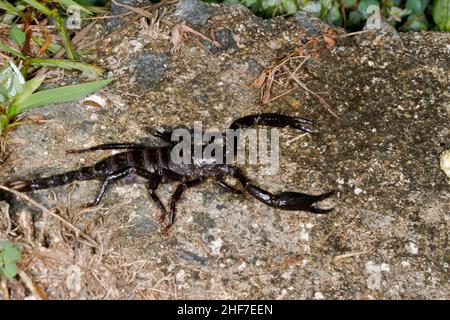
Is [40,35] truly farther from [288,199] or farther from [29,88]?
[288,199]

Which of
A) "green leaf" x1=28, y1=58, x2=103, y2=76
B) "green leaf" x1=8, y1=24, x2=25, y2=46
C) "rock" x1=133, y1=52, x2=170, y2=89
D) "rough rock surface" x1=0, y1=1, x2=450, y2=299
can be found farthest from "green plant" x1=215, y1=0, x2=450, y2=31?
"green leaf" x1=8, y1=24, x2=25, y2=46

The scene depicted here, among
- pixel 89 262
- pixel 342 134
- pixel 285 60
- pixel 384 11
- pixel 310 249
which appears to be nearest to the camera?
pixel 89 262

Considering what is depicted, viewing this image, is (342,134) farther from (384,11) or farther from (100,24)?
(100,24)

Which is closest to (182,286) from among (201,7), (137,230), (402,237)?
(137,230)

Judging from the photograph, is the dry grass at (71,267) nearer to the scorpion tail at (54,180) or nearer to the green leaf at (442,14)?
the scorpion tail at (54,180)

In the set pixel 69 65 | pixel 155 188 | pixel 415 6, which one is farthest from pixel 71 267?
pixel 415 6

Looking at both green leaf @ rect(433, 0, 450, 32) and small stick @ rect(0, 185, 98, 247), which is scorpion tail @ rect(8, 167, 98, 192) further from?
green leaf @ rect(433, 0, 450, 32)
